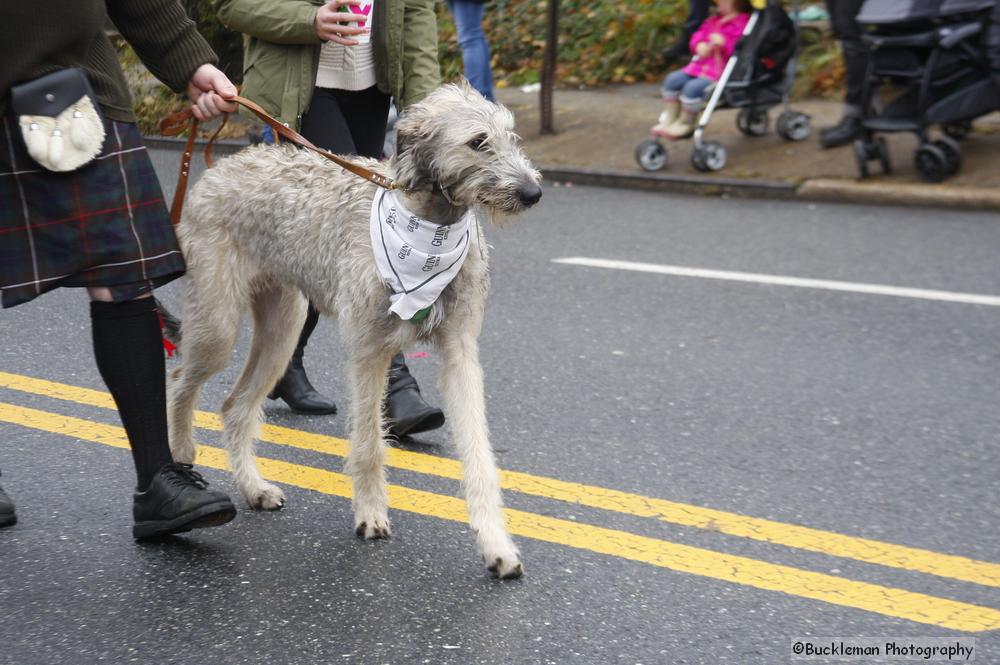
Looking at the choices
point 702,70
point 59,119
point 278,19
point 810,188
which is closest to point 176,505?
point 59,119

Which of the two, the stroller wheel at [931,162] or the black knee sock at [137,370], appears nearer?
the black knee sock at [137,370]

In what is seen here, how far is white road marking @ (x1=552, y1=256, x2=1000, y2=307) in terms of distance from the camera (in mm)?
6863

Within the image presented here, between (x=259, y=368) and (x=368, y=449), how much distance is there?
767 mm

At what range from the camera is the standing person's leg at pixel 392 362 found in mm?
4750

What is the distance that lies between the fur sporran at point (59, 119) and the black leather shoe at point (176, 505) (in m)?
1.01

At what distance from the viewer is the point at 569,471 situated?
4469 millimetres

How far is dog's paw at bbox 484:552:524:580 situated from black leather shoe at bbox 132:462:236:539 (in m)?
0.83

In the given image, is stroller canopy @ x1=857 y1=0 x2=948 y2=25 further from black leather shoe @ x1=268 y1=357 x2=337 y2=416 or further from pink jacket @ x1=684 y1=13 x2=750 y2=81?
black leather shoe @ x1=268 y1=357 x2=337 y2=416

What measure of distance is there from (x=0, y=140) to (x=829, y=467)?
3.11 meters

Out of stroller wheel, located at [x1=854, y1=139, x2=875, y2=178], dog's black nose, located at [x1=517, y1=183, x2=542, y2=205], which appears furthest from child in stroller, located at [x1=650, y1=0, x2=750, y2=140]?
dog's black nose, located at [x1=517, y1=183, x2=542, y2=205]

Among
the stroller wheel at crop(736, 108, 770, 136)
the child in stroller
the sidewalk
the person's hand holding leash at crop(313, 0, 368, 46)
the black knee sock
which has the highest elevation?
the person's hand holding leash at crop(313, 0, 368, 46)

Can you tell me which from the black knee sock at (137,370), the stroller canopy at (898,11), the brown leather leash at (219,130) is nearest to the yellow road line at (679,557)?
the black knee sock at (137,370)

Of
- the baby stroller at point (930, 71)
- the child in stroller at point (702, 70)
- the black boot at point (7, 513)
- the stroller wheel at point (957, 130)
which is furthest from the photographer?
the child in stroller at point (702, 70)

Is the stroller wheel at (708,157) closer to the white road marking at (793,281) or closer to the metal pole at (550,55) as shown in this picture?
the metal pole at (550,55)
